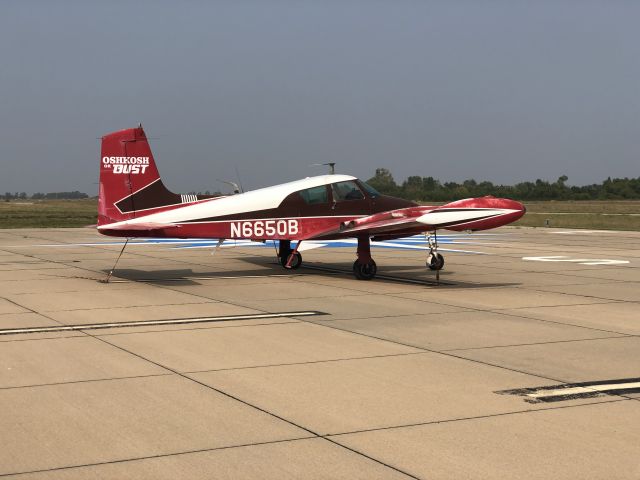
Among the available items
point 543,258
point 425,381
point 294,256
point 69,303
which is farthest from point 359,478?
point 543,258

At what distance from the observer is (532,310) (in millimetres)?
14609

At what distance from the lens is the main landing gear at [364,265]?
19.9m

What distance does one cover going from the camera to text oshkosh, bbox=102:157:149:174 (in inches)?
765

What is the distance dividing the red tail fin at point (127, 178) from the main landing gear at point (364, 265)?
4.77 meters

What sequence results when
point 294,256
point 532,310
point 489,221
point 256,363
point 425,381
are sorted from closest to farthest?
point 425,381 → point 256,363 → point 532,310 → point 489,221 → point 294,256

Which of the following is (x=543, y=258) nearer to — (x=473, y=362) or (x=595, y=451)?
(x=473, y=362)

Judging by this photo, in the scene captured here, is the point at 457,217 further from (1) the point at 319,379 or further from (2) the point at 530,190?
(2) the point at 530,190

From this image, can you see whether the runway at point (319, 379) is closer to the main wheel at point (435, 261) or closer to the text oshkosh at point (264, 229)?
the text oshkosh at point (264, 229)

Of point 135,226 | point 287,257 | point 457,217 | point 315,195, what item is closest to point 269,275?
point 287,257

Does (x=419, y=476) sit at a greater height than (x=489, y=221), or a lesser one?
lesser

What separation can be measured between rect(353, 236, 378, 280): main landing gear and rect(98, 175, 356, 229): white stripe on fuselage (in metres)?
1.86

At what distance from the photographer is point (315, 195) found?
20719 mm

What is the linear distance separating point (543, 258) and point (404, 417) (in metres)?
19.4

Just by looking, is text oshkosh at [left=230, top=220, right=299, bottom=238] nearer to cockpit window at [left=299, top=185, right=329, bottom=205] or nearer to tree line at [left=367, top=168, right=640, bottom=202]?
cockpit window at [left=299, top=185, right=329, bottom=205]
